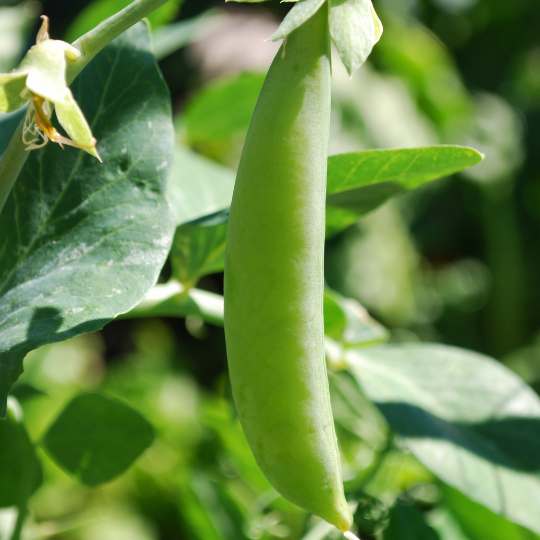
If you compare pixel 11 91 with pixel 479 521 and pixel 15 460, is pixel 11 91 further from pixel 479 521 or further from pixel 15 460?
pixel 479 521

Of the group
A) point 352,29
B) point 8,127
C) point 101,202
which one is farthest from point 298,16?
point 8,127

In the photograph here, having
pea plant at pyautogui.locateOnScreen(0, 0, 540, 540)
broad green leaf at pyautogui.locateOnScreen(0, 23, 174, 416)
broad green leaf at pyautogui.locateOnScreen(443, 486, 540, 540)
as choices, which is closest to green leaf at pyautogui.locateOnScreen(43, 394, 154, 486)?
pea plant at pyautogui.locateOnScreen(0, 0, 540, 540)

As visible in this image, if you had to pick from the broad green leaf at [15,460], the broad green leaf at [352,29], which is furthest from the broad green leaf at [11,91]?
the broad green leaf at [15,460]

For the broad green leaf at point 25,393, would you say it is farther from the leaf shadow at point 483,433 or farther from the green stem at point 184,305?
the leaf shadow at point 483,433

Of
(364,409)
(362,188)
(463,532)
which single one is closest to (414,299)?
(364,409)

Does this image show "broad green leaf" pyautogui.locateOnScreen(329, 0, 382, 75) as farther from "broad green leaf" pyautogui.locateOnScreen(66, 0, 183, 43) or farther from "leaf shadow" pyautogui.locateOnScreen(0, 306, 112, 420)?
"broad green leaf" pyautogui.locateOnScreen(66, 0, 183, 43)

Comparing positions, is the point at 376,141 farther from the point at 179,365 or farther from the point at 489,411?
the point at 489,411

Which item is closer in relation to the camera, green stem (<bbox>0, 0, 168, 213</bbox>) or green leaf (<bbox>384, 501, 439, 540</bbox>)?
green stem (<bbox>0, 0, 168, 213</bbox>)
